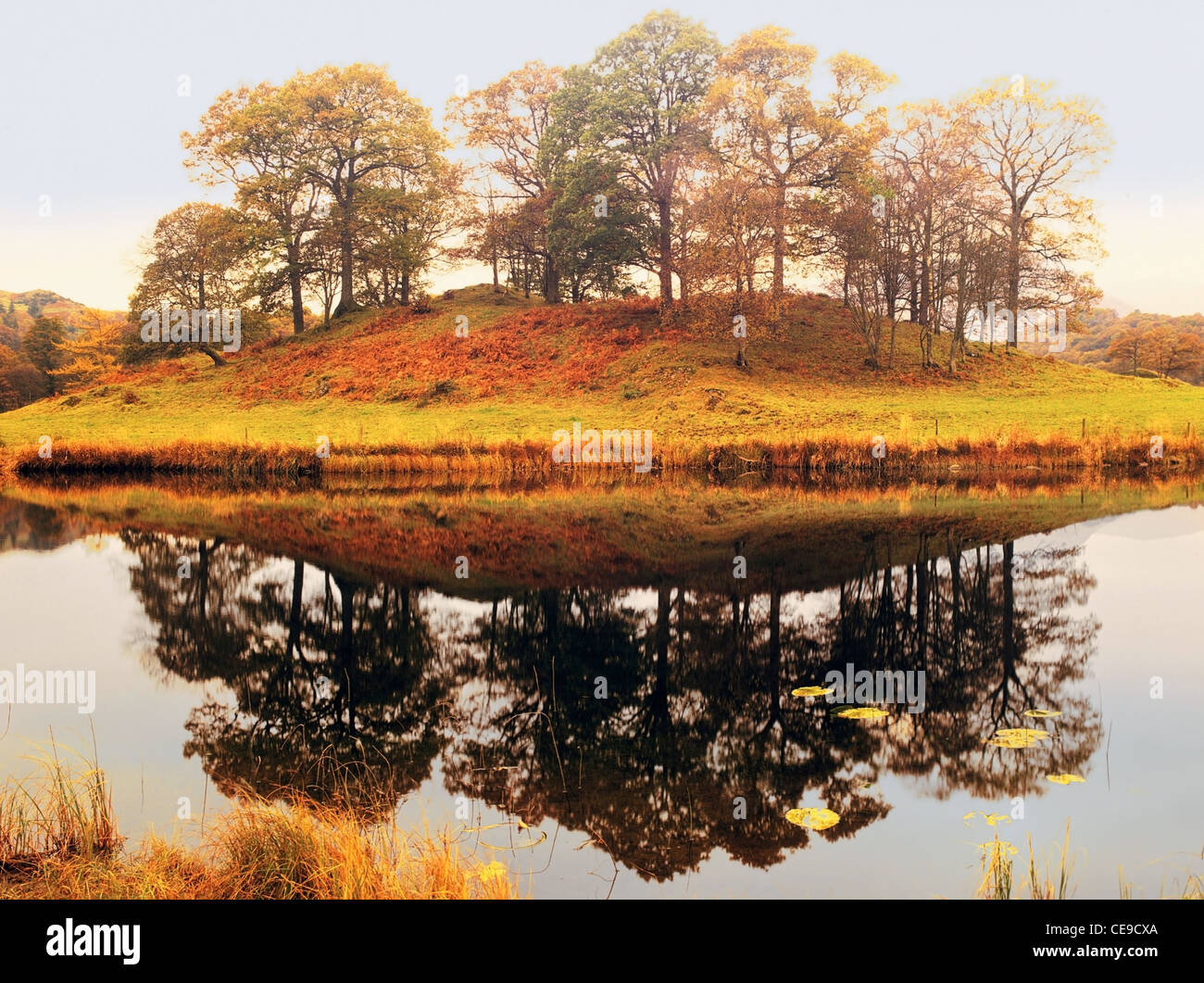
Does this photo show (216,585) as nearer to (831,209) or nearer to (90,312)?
(831,209)

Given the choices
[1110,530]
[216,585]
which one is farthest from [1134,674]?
[216,585]

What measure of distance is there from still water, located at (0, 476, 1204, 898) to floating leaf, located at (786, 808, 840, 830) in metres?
0.10

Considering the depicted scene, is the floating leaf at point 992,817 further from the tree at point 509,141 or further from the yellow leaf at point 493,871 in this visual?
the tree at point 509,141

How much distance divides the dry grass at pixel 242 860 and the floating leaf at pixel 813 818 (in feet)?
7.02

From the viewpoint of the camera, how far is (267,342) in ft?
178

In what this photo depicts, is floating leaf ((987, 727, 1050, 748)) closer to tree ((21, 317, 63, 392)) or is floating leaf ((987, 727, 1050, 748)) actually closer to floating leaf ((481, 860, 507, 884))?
floating leaf ((481, 860, 507, 884))

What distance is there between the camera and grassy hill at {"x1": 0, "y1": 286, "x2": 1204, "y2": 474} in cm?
3098

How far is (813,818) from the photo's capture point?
235 inches

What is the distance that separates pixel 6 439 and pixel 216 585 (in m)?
29.3

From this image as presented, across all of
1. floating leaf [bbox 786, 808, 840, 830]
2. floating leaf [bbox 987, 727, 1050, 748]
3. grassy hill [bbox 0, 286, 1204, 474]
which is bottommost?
floating leaf [bbox 786, 808, 840, 830]

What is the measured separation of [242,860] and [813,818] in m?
3.85

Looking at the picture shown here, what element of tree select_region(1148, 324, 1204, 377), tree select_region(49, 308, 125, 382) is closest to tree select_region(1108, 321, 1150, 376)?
tree select_region(1148, 324, 1204, 377)

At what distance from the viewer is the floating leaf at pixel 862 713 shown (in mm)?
7953
